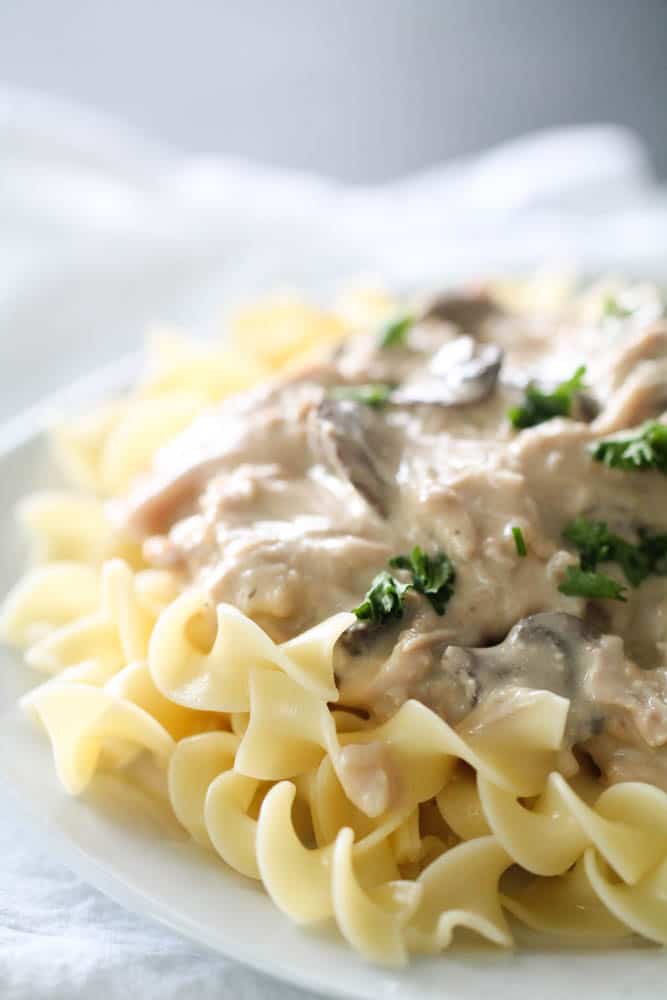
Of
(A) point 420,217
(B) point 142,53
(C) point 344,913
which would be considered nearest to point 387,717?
(C) point 344,913

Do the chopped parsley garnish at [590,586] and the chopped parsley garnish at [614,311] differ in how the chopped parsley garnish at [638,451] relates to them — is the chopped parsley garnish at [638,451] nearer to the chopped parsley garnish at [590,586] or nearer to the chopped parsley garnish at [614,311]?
the chopped parsley garnish at [590,586]

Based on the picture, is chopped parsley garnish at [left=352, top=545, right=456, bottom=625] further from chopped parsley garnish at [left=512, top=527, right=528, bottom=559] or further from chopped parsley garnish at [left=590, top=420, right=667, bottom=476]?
chopped parsley garnish at [left=590, top=420, right=667, bottom=476]

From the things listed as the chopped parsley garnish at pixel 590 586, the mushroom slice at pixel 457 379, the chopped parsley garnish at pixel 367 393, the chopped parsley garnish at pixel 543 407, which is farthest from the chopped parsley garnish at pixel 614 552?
the chopped parsley garnish at pixel 367 393

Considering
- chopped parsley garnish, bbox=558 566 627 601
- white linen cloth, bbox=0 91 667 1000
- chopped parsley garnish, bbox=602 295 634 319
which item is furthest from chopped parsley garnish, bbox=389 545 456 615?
white linen cloth, bbox=0 91 667 1000

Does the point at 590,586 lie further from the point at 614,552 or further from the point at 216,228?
the point at 216,228

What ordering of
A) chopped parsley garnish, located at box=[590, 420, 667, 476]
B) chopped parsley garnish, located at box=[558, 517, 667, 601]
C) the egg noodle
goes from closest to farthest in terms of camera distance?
the egg noodle
chopped parsley garnish, located at box=[558, 517, 667, 601]
chopped parsley garnish, located at box=[590, 420, 667, 476]
